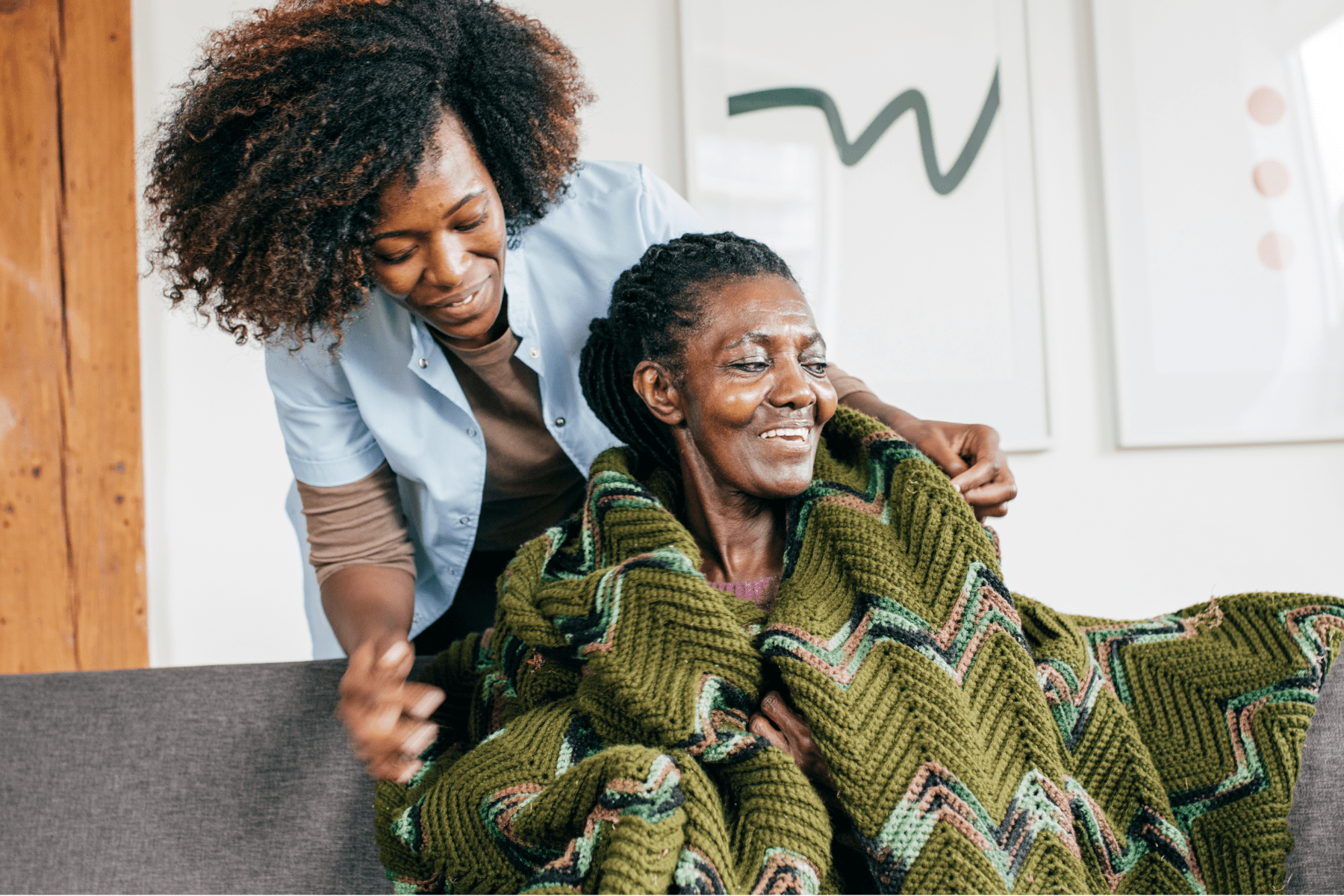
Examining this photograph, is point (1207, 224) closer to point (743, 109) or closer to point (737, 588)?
point (743, 109)

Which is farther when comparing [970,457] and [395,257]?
[970,457]

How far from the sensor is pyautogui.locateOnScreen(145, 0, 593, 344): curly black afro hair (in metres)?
1.10

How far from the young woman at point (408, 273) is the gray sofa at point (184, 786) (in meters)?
0.20

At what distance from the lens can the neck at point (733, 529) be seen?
4.05 feet

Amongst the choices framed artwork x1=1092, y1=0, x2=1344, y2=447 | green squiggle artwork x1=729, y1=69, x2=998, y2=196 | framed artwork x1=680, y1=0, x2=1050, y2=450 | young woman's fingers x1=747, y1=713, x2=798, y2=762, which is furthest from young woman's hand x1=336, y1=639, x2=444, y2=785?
framed artwork x1=1092, y1=0, x2=1344, y2=447

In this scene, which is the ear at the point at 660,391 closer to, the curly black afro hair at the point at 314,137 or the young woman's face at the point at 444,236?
the young woman's face at the point at 444,236

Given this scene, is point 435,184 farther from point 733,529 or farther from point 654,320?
point 733,529

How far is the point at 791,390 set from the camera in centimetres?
115

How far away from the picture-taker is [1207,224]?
2.35 meters

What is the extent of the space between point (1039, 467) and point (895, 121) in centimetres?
98

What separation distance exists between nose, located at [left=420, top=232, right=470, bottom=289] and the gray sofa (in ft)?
2.13

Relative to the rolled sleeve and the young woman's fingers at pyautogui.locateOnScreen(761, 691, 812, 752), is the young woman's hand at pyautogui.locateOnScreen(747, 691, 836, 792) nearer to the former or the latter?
the young woman's fingers at pyautogui.locateOnScreen(761, 691, 812, 752)

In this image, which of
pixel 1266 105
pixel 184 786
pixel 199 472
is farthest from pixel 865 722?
pixel 1266 105

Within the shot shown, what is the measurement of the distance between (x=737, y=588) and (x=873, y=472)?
0.77ft
